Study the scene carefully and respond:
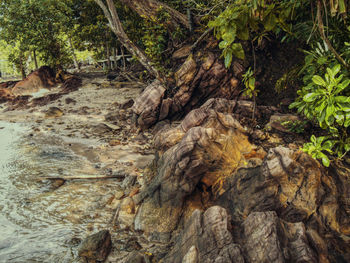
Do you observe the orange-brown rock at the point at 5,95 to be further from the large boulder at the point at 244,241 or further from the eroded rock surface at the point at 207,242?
the large boulder at the point at 244,241

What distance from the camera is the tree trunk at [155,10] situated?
10562 mm

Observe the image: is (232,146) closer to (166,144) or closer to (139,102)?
(166,144)

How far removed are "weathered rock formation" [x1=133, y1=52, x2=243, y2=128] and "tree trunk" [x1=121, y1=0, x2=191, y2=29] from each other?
2.11 metres

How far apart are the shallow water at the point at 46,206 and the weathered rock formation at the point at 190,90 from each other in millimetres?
3116

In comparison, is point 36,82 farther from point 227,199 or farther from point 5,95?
point 227,199

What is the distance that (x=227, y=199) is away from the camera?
434cm

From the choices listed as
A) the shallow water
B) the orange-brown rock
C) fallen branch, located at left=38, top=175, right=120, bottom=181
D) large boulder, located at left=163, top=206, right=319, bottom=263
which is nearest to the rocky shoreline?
large boulder, located at left=163, top=206, right=319, bottom=263

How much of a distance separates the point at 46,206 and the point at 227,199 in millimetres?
4021

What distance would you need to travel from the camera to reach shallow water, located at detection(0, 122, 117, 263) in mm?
4412

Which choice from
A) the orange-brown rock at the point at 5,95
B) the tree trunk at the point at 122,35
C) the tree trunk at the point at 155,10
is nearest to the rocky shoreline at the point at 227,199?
the tree trunk at the point at 122,35

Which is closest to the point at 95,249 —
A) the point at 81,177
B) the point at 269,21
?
the point at 81,177

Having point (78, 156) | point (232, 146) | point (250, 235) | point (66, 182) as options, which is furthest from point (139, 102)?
point (250, 235)

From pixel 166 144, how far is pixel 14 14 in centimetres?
1659

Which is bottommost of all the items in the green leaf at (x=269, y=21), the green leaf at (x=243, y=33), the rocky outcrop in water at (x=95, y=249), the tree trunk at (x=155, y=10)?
the rocky outcrop in water at (x=95, y=249)
